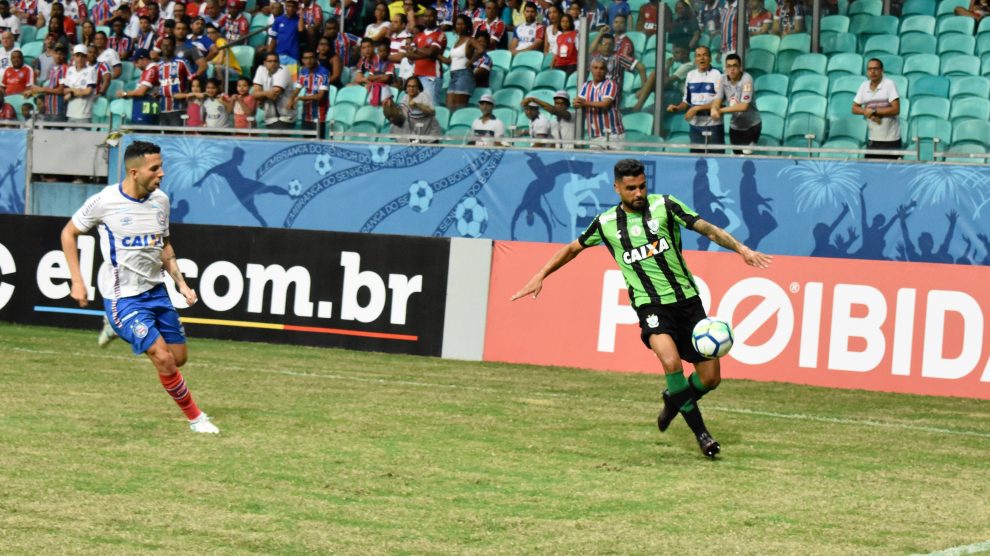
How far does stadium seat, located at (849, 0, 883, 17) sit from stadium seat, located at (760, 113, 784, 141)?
246 cm

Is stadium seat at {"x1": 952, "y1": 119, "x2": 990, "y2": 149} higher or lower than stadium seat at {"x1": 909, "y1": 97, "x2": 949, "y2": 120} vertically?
lower

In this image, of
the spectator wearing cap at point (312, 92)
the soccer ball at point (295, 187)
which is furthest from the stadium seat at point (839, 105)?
the soccer ball at point (295, 187)

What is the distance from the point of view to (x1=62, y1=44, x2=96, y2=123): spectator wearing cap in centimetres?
2272

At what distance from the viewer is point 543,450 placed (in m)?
10.2

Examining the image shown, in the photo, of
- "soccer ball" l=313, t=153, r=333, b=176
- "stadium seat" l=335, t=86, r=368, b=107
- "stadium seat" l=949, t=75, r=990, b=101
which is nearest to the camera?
"stadium seat" l=949, t=75, r=990, b=101

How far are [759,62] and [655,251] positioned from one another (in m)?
Result: 9.52

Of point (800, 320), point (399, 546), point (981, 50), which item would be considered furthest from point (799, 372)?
point (399, 546)

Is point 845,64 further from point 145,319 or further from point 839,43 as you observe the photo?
point 145,319

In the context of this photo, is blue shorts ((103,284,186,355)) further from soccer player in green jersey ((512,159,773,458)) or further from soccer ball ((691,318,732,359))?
soccer ball ((691,318,732,359))

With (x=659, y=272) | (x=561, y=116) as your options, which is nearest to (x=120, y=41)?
(x=561, y=116)

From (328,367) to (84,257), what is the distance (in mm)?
5013

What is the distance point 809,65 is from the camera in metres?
19.2

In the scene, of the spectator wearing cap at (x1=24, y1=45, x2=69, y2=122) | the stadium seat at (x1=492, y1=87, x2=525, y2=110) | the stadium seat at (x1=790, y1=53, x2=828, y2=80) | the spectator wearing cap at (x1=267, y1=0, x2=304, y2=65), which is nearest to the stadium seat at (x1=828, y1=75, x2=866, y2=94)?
the stadium seat at (x1=790, y1=53, x2=828, y2=80)

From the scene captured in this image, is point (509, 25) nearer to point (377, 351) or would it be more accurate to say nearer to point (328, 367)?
point (377, 351)
